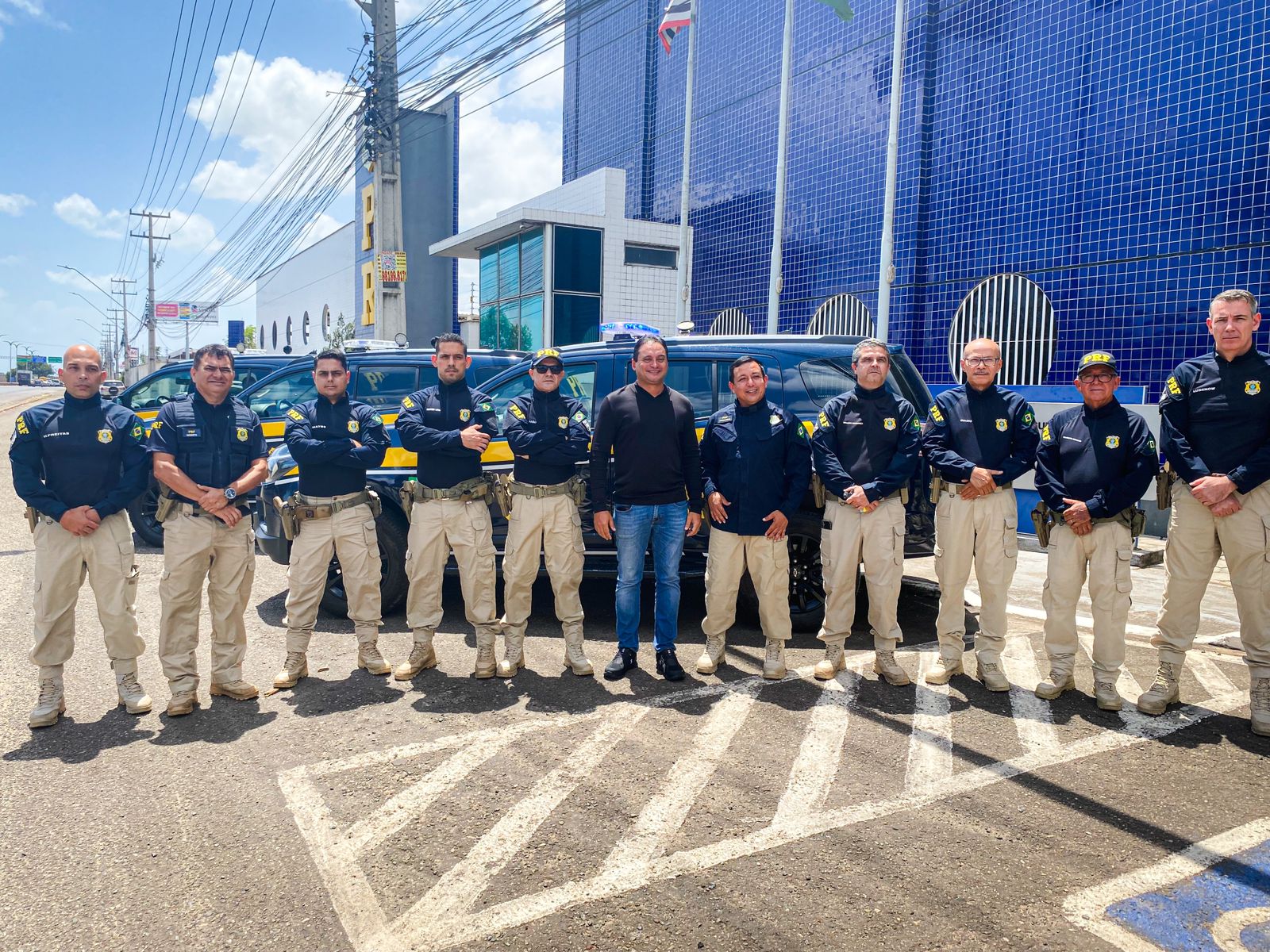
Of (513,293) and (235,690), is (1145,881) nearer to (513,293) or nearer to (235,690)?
→ (235,690)

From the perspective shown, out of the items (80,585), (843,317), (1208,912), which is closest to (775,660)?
(1208,912)

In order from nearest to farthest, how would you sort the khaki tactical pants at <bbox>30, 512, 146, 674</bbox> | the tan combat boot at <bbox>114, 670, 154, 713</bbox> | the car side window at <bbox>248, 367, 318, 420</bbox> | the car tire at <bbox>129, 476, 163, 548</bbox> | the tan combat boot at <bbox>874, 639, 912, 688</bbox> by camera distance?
the khaki tactical pants at <bbox>30, 512, 146, 674</bbox>, the tan combat boot at <bbox>114, 670, 154, 713</bbox>, the tan combat boot at <bbox>874, 639, 912, 688</bbox>, the car side window at <bbox>248, 367, 318, 420</bbox>, the car tire at <bbox>129, 476, 163, 548</bbox>

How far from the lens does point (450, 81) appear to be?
1377 cm

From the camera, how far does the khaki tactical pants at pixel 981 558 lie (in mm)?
4746

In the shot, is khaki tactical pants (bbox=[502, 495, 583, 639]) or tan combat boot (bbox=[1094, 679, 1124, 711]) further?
khaki tactical pants (bbox=[502, 495, 583, 639])

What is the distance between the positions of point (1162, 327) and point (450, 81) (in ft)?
35.2

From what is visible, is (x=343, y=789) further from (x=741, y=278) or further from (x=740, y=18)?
(x=740, y=18)

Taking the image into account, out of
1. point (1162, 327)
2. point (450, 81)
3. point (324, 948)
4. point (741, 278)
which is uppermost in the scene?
point (450, 81)

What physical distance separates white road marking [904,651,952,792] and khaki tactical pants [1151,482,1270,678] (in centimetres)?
117

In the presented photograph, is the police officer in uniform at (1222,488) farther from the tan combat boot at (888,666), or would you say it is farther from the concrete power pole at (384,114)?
the concrete power pole at (384,114)

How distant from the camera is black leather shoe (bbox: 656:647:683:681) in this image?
4902mm

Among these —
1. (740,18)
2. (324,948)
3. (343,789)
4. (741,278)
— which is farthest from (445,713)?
(740,18)

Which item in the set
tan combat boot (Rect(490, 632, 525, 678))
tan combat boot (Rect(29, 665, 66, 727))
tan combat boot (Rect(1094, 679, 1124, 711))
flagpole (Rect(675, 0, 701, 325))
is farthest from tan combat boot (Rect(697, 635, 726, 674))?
flagpole (Rect(675, 0, 701, 325))

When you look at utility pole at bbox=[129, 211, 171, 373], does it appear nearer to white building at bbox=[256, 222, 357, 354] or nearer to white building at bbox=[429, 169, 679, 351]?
white building at bbox=[256, 222, 357, 354]
